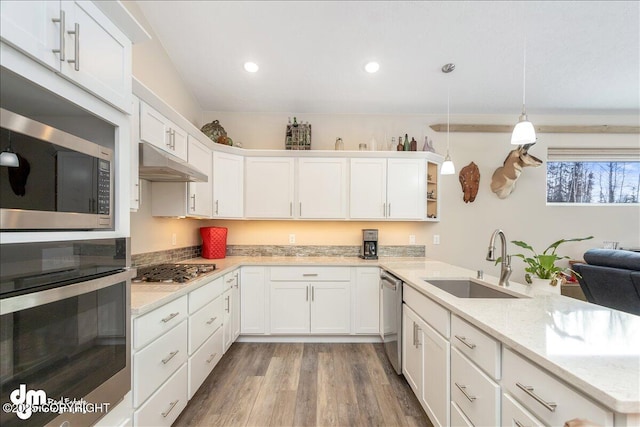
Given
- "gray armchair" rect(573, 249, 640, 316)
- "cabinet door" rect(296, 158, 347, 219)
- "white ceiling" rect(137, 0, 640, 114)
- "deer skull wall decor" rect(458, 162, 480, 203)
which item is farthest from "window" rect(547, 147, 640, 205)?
"cabinet door" rect(296, 158, 347, 219)

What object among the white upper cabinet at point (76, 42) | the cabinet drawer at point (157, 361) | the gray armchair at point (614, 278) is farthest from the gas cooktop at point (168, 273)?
the gray armchair at point (614, 278)

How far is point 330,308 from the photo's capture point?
9.86 ft

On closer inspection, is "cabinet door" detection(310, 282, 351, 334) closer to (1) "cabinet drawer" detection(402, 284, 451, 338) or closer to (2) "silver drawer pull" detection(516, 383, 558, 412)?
(1) "cabinet drawer" detection(402, 284, 451, 338)

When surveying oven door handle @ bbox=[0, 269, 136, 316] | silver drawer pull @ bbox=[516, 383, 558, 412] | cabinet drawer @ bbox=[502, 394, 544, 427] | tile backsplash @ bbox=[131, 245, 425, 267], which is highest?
oven door handle @ bbox=[0, 269, 136, 316]

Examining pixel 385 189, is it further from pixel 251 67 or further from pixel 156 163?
pixel 156 163

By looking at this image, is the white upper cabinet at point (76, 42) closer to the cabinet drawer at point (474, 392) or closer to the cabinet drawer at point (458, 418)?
the cabinet drawer at point (474, 392)

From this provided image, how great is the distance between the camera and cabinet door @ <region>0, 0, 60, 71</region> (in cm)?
69

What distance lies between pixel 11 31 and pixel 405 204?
3.22 m

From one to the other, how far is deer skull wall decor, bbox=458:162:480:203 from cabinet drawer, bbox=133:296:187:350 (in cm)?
344

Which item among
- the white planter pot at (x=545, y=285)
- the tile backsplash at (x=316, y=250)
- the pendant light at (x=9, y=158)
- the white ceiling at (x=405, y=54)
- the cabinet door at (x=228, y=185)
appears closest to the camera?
the pendant light at (x=9, y=158)

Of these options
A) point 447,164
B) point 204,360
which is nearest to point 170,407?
point 204,360

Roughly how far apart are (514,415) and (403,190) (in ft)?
8.41

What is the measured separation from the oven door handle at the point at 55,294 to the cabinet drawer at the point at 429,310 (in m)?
1.58

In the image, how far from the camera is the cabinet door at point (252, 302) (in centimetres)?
298
